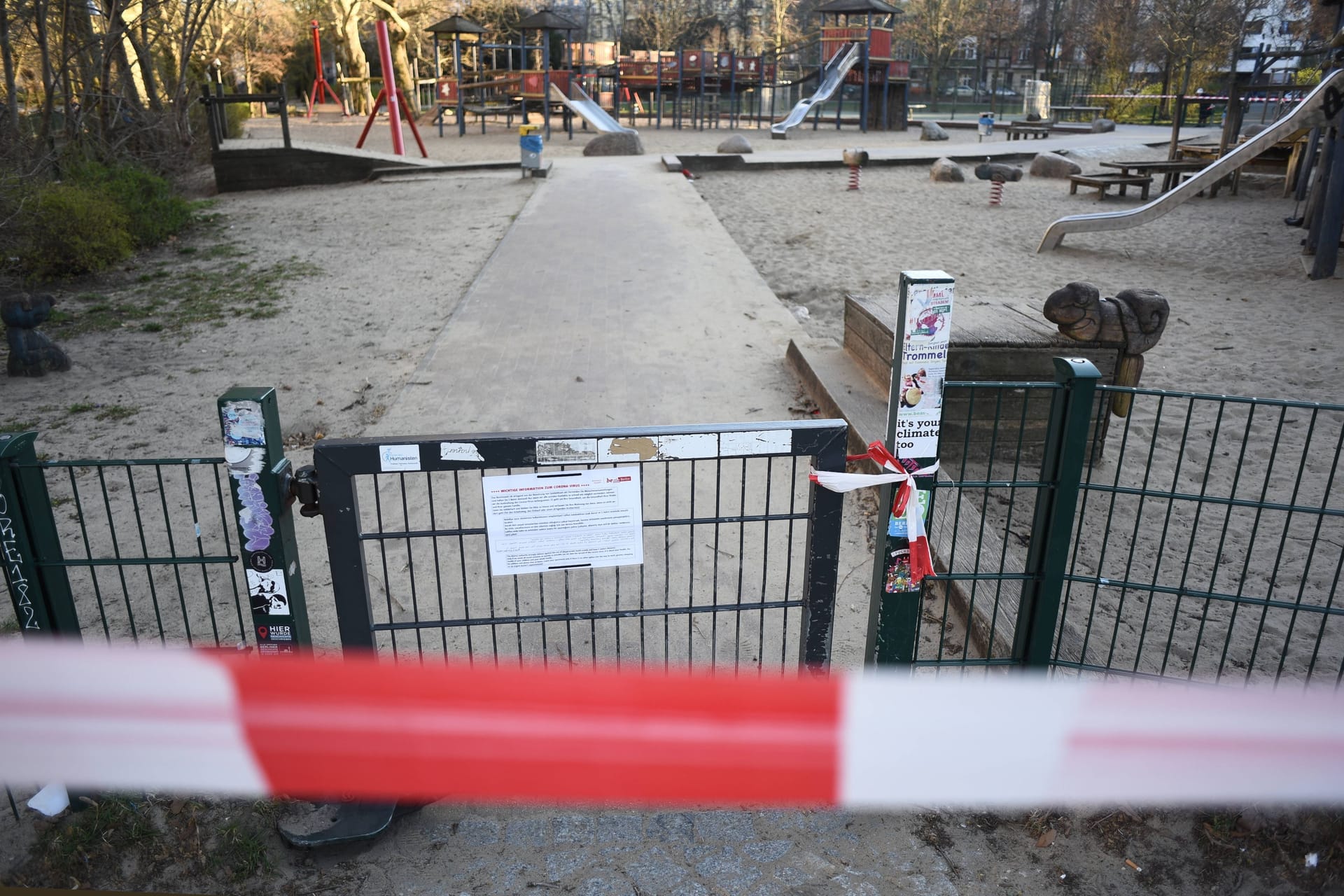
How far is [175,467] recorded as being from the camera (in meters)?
5.98

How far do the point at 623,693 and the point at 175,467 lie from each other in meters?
4.32

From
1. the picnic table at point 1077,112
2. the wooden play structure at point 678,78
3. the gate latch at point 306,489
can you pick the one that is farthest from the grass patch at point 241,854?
the picnic table at point 1077,112

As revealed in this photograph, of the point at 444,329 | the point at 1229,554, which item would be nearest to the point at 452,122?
the point at 444,329

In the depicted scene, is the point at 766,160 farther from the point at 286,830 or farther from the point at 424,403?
the point at 286,830

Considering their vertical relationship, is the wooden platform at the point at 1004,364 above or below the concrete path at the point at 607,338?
above

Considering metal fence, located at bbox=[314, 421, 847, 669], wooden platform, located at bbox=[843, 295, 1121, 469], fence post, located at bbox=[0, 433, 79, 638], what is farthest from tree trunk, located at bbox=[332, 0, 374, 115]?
fence post, located at bbox=[0, 433, 79, 638]

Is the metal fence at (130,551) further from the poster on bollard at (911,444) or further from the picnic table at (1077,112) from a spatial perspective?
the picnic table at (1077,112)

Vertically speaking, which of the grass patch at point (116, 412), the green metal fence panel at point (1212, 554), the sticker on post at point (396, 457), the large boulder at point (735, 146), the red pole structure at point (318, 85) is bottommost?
the grass patch at point (116, 412)

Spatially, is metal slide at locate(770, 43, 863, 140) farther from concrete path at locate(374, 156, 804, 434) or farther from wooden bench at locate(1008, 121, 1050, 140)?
concrete path at locate(374, 156, 804, 434)

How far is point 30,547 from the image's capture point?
3.00 metres

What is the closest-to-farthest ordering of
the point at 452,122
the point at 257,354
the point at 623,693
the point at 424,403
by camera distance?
the point at 623,693 → the point at 424,403 → the point at 257,354 → the point at 452,122

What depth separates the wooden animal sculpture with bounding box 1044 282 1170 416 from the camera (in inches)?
215

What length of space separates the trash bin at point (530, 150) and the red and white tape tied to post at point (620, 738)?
16614 millimetres

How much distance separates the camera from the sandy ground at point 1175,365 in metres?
4.09
